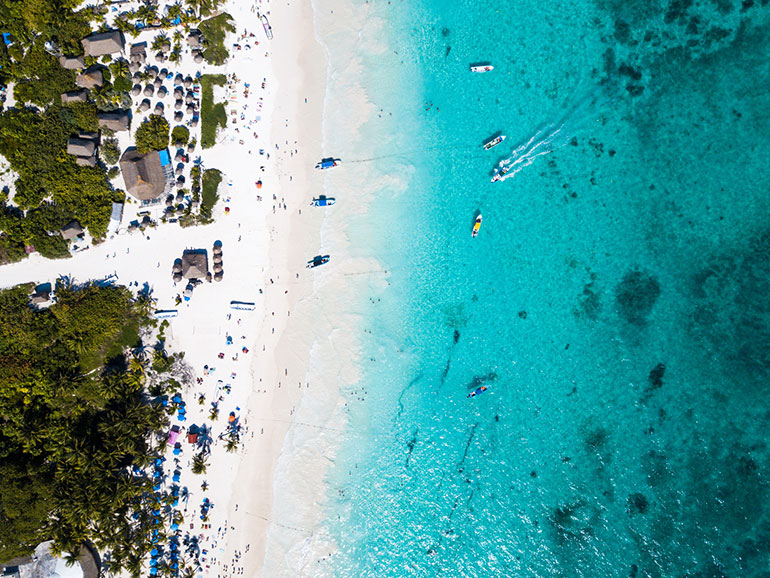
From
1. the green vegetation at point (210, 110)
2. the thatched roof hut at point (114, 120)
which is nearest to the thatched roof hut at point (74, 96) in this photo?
the thatched roof hut at point (114, 120)

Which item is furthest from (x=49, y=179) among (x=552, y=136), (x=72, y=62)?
(x=552, y=136)

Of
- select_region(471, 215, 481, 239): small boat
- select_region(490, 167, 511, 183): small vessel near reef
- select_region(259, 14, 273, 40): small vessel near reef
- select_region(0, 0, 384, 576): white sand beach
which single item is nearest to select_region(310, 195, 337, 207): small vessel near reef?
select_region(0, 0, 384, 576): white sand beach

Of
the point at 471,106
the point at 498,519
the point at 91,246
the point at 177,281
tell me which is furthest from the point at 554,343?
the point at 91,246

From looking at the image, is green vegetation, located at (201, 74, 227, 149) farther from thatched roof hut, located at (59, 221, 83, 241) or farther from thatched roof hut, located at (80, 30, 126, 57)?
thatched roof hut, located at (59, 221, 83, 241)

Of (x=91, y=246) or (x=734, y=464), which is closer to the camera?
(x=734, y=464)

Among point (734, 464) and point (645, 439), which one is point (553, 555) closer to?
point (645, 439)

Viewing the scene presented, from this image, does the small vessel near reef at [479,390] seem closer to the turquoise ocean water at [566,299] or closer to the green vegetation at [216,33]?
the turquoise ocean water at [566,299]
